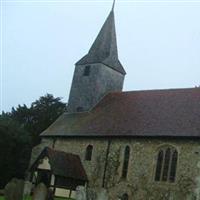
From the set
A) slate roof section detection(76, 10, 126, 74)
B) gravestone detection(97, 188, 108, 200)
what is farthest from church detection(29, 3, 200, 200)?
gravestone detection(97, 188, 108, 200)

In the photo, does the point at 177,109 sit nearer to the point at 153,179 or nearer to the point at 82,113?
the point at 153,179

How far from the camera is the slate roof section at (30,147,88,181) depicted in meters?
30.5

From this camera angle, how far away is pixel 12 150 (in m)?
41.1

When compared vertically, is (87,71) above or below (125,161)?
above

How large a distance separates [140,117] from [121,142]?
2445 mm

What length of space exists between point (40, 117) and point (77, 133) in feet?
56.1

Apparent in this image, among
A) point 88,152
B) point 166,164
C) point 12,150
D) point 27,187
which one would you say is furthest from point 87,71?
point 166,164

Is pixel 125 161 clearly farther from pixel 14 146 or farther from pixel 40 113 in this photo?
pixel 40 113

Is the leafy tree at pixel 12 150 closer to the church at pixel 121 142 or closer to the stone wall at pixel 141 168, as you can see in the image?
the church at pixel 121 142

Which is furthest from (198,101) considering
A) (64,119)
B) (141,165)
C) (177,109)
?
(64,119)

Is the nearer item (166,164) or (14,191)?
(14,191)

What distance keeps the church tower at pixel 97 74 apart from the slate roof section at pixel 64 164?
20.3 ft

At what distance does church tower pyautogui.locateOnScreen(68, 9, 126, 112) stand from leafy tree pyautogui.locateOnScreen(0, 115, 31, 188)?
244 inches

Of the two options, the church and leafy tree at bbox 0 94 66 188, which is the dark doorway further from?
leafy tree at bbox 0 94 66 188
